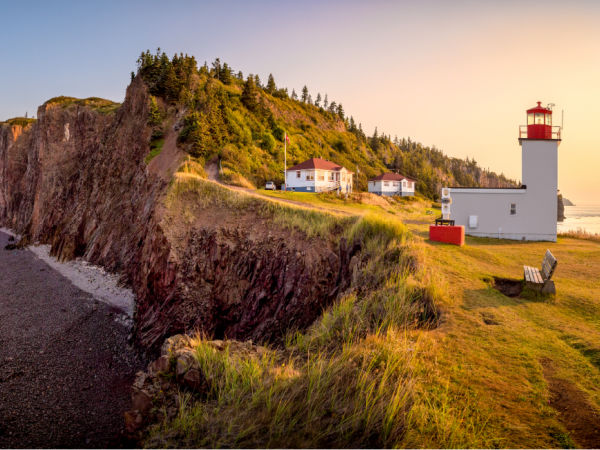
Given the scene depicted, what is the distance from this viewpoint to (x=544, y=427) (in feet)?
11.1

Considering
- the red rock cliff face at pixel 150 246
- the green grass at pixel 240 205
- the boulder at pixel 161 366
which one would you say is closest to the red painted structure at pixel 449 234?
the green grass at pixel 240 205

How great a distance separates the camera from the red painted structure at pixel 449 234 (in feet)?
46.0

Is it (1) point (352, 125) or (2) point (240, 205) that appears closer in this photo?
(2) point (240, 205)

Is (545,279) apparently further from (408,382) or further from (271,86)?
(271,86)

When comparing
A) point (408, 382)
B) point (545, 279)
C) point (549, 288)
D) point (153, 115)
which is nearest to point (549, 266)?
point (545, 279)

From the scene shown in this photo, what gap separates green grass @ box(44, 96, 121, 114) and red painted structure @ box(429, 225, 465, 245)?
46161mm

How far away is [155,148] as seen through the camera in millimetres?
33250

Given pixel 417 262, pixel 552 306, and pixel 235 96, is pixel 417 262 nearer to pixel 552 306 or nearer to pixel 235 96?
pixel 552 306

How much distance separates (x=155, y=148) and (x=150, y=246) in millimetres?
18310

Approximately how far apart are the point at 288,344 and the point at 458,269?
21.9ft

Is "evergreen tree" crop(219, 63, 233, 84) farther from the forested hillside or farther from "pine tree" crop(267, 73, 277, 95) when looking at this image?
"pine tree" crop(267, 73, 277, 95)

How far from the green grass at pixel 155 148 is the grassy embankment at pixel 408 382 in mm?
30351

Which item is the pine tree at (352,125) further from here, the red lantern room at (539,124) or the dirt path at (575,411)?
the dirt path at (575,411)

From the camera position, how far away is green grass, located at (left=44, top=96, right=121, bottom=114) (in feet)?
147
